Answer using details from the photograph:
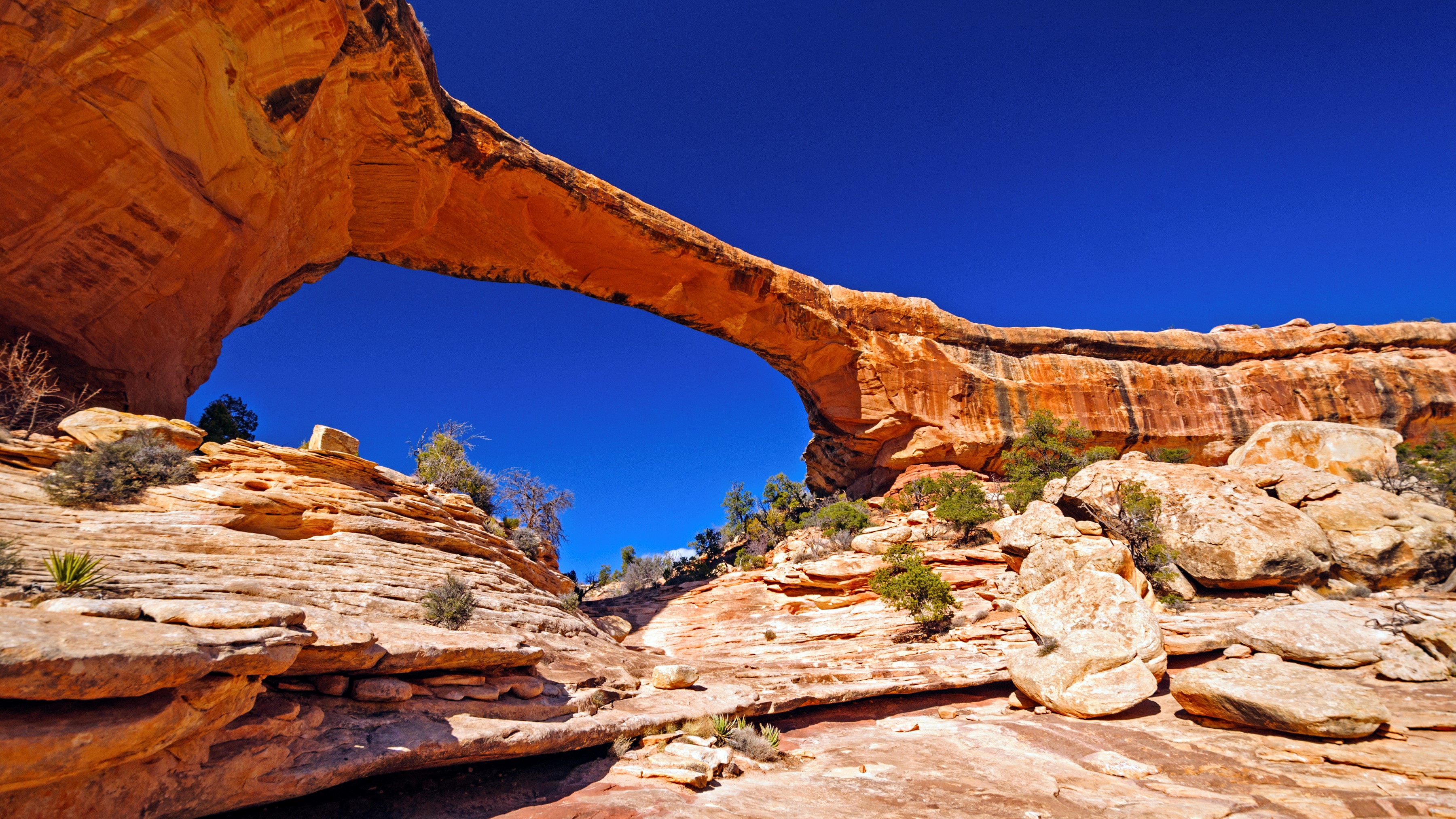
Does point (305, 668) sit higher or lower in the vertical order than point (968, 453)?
lower

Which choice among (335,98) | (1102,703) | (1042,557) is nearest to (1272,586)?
(1042,557)

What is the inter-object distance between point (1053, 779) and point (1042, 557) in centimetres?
745

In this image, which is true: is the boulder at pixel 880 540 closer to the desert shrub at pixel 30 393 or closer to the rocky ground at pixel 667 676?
the rocky ground at pixel 667 676

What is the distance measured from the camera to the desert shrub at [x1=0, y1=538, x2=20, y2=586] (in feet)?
16.3

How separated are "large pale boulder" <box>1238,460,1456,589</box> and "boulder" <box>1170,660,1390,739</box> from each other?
6.90 metres

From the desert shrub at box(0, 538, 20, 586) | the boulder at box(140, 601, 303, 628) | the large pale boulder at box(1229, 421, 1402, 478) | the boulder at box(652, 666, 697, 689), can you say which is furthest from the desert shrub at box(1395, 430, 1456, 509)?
the desert shrub at box(0, 538, 20, 586)

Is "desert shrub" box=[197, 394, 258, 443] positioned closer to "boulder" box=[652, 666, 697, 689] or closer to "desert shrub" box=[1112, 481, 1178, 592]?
"boulder" box=[652, 666, 697, 689]

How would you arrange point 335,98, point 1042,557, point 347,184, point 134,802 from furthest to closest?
point 347,184, point 1042,557, point 335,98, point 134,802

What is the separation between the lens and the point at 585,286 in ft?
67.8

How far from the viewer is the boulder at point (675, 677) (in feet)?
28.8

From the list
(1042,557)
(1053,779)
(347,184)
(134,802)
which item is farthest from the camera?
(347,184)

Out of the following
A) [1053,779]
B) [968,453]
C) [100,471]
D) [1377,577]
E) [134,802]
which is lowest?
[1053,779]

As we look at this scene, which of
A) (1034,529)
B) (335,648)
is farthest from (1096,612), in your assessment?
(335,648)

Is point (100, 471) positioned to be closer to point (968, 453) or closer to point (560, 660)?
point (560, 660)
